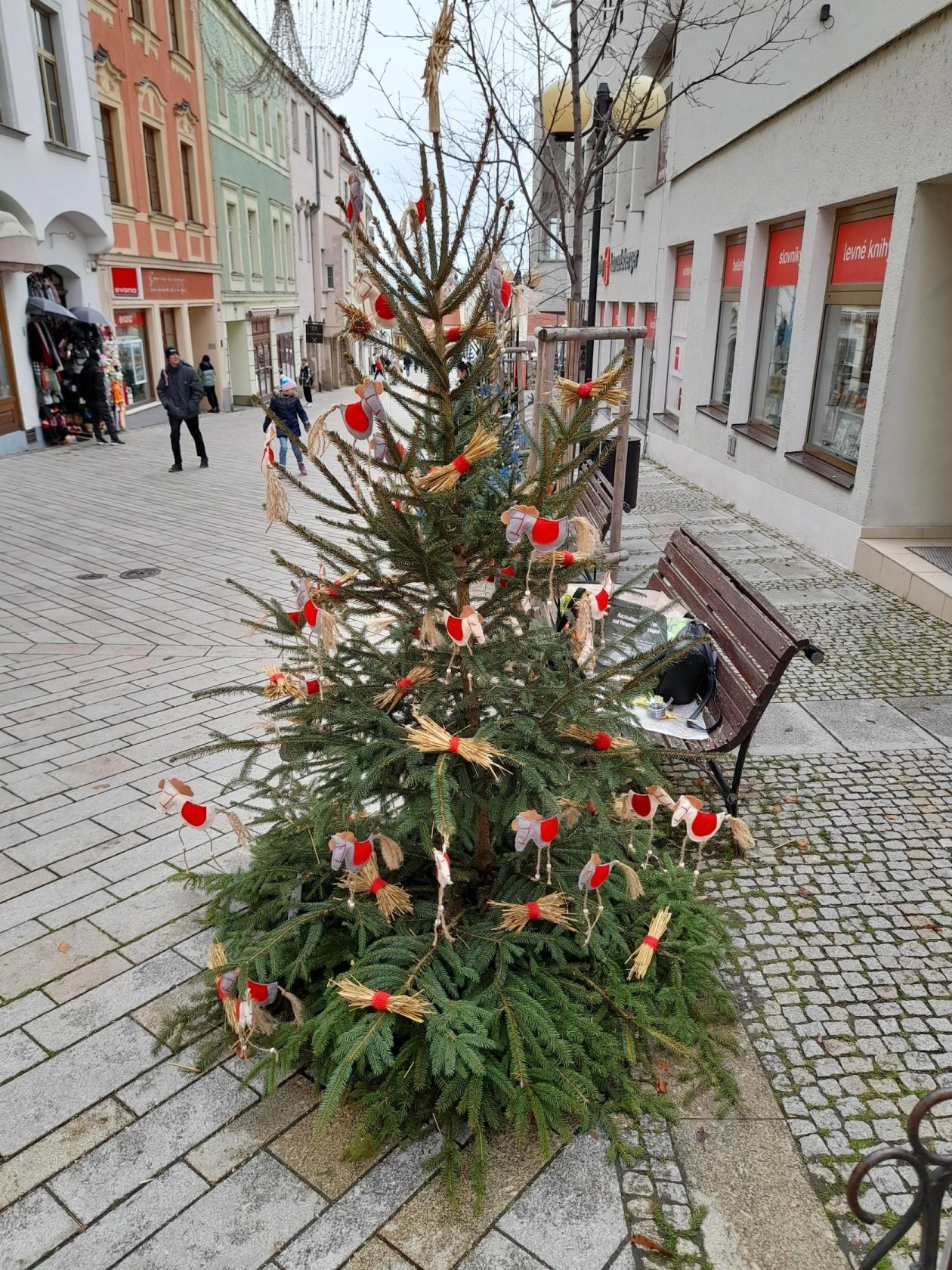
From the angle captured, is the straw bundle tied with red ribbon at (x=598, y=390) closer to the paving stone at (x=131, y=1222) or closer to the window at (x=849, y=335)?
the paving stone at (x=131, y=1222)

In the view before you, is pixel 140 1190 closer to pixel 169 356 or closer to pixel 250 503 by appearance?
pixel 250 503

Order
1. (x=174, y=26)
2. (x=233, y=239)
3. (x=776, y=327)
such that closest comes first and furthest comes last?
(x=776, y=327)
(x=174, y=26)
(x=233, y=239)

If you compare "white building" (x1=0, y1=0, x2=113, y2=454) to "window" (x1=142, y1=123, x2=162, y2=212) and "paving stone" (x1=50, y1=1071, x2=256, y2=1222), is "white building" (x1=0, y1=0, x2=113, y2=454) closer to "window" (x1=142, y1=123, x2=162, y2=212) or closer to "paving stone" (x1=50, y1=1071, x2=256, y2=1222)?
"window" (x1=142, y1=123, x2=162, y2=212)

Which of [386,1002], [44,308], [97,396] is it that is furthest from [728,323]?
[386,1002]

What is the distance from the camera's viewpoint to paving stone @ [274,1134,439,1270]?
2418mm

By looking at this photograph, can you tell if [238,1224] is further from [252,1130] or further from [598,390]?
[598,390]

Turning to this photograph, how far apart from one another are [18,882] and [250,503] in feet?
31.8

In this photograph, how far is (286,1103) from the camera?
2.91 metres

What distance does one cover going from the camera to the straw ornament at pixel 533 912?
287 cm

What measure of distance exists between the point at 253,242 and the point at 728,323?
23.5 meters

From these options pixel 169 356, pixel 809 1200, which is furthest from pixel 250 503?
pixel 809 1200

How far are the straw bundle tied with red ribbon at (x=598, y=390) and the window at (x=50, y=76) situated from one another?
19159 millimetres

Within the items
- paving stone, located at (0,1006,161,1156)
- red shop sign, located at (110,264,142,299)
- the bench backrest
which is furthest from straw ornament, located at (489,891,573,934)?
red shop sign, located at (110,264,142,299)

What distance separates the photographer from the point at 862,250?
30.2ft
